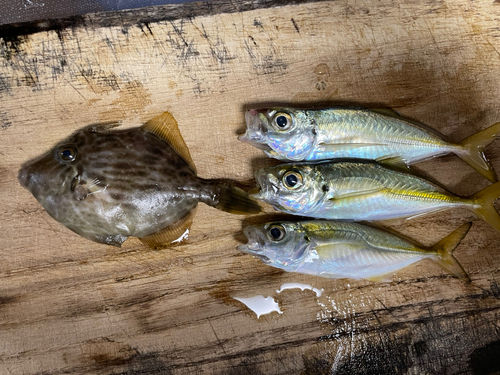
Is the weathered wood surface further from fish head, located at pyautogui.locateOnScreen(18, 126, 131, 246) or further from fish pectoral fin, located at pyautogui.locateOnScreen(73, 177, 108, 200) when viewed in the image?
fish pectoral fin, located at pyautogui.locateOnScreen(73, 177, 108, 200)

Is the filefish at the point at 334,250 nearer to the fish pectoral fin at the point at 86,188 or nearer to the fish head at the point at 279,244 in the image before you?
the fish head at the point at 279,244

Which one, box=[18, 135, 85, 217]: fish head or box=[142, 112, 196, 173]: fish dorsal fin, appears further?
box=[142, 112, 196, 173]: fish dorsal fin

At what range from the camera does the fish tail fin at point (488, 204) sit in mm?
2373

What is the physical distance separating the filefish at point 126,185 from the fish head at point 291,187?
220 mm

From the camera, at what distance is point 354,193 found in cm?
228

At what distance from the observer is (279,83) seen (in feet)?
8.29

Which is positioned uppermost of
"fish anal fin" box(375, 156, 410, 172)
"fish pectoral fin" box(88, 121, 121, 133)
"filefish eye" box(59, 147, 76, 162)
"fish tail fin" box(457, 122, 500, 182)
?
"fish tail fin" box(457, 122, 500, 182)

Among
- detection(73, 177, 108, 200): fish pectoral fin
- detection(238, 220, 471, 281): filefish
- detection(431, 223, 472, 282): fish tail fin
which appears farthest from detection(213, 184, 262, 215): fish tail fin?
detection(431, 223, 472, 282): fish tail fin

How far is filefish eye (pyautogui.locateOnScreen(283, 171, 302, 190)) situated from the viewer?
87.6 inches

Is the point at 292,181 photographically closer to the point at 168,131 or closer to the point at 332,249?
the point at 332,249

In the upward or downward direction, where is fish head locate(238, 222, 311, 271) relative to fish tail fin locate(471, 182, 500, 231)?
downward

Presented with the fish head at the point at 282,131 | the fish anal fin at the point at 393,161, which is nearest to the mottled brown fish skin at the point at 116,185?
the fish head at the point at 282,131

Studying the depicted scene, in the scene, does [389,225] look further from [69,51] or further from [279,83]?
[69,51]

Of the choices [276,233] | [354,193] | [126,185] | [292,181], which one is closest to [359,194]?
[354,193]
